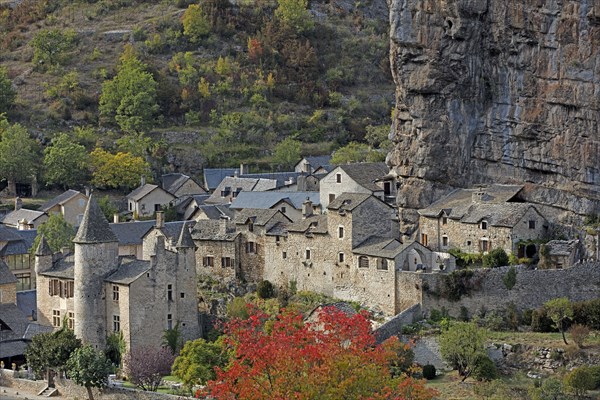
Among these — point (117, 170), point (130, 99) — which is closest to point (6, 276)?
point (117, 170)

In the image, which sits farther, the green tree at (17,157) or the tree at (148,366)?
the green tree at (17,157)

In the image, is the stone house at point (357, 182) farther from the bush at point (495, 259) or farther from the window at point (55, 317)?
the window at point (55, 317)

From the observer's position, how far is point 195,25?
133750 millimetres

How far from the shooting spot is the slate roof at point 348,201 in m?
80.4

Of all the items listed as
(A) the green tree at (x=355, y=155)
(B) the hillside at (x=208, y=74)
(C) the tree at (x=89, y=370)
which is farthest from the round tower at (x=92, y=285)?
(B) the hillside at (x=208, y=74)

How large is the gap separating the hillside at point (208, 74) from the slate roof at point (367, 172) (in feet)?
79.3

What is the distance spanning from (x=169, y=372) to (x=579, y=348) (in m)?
18.6

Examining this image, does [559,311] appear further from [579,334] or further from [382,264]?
[382,264]

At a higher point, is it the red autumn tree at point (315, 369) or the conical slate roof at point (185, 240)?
the red autumn tree at point (315, 369)

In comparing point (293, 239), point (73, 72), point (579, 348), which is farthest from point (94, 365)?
point (73, 72)

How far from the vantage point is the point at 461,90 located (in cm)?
8469

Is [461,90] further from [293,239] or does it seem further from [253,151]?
[253,151]

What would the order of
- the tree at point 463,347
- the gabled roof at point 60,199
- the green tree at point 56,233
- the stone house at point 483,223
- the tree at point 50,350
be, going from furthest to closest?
1. the gabled roof at point 60,199
2. the green tree at point 56,233
3. the stone house at point 483,223
4. the tree at point 50,350
5. the tree at point 463,347

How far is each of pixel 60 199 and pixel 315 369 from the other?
160ft
